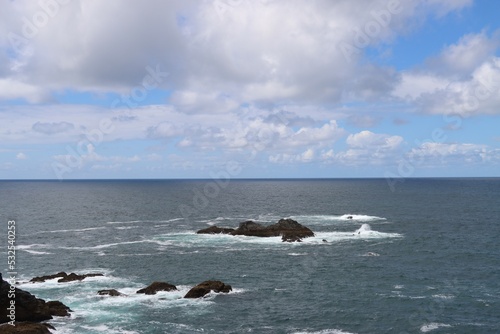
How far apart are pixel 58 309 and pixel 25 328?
7903 mm

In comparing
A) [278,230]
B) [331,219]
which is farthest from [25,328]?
[331,219]

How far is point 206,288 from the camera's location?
60375 millimetres

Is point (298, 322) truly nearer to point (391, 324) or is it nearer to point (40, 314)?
point (391, 324)

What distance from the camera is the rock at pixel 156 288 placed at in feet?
197

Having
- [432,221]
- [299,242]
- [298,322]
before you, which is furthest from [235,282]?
[432,221]

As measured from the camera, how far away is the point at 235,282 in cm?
6712

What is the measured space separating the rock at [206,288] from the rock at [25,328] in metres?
18.9

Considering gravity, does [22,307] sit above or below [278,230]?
below

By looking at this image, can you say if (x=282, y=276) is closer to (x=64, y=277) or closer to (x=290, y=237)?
(x=64, y=277)

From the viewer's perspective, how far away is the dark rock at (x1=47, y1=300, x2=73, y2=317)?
165 feet

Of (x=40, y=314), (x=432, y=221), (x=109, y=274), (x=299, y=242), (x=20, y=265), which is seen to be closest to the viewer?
(x=40, y=314)

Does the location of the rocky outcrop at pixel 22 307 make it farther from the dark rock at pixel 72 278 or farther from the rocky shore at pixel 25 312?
the dark rock at pixel 72 278

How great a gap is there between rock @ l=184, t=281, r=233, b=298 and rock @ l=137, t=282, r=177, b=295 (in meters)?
3.56

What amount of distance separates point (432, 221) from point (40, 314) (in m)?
111
